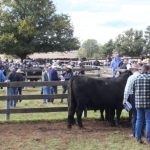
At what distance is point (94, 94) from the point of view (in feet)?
39.6

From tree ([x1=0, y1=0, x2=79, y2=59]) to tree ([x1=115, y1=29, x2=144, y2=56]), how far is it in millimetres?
15442

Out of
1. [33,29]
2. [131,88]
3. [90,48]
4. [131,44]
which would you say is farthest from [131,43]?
[131,88]

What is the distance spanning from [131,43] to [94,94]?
236 ft

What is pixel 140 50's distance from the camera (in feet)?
274

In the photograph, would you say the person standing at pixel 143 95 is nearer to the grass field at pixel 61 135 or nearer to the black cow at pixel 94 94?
the grass field at pixel 61 135

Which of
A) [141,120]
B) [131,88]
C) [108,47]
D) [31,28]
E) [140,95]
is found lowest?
[141,120]

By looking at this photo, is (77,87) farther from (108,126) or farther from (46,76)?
(46,76)

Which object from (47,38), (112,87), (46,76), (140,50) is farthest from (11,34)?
(112,87)

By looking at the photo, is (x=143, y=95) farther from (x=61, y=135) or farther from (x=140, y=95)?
(x=61, y=135)

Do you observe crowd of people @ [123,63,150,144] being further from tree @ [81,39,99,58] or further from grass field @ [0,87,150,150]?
tree @ [81,39,99,58]

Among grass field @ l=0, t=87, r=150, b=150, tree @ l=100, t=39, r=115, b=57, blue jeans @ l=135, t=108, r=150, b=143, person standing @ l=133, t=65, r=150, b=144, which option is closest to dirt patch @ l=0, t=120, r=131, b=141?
grass field @ l=0, t=87, r=150, b=150

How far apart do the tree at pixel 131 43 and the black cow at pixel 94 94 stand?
66.3 metres

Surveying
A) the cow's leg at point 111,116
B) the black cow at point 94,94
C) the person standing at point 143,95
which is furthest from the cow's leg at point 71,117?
the person standing at point 143,95

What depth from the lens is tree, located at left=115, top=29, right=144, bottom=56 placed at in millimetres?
82000
